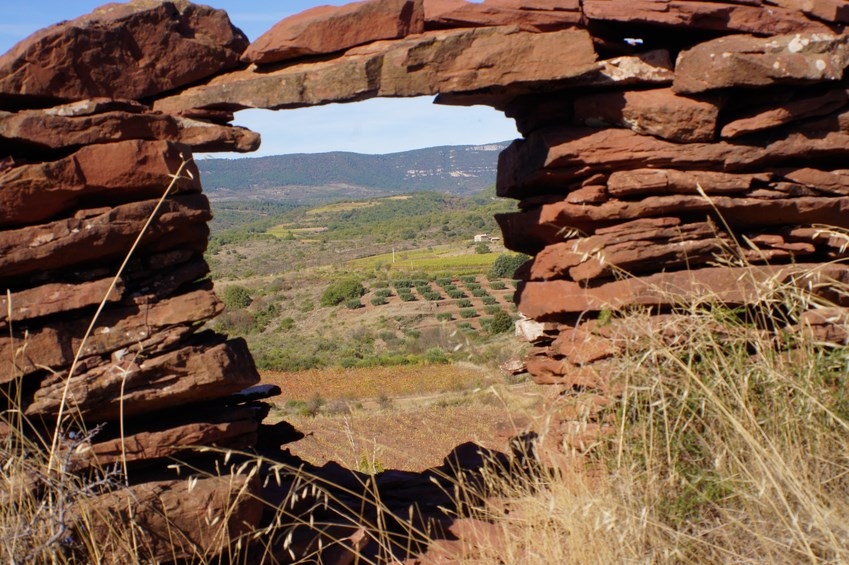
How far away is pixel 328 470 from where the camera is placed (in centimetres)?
742

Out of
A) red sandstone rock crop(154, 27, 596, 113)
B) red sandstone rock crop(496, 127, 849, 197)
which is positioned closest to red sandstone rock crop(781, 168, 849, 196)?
red sandstone rock crop(496, 127, 849, 197)

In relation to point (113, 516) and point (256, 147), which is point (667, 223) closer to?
point (256, 147)

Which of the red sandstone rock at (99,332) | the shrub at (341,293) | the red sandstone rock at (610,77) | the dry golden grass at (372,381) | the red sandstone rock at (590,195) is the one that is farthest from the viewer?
the shrub at (341,293)

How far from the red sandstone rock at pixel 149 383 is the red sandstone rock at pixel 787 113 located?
3.89 meters

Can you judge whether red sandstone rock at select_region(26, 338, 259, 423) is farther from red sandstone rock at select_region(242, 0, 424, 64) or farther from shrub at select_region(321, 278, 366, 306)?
shrub at select_region(321, 278, 366, 306)

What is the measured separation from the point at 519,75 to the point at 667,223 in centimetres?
151

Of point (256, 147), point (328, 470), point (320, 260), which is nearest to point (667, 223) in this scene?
point (256, 147)

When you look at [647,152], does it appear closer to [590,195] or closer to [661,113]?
[661,113]

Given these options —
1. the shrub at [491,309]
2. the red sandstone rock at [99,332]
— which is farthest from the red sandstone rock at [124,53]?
the shrub at [491,309]

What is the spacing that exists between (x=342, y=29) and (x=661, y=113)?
2.42 metres

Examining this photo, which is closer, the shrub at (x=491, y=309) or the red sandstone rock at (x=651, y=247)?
the red sandstone rock at (x=651, y=247)

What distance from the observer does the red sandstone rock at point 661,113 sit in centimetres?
596

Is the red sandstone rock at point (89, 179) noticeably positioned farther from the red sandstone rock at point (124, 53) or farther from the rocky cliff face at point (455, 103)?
the red sandstone rock at point (124, 53)

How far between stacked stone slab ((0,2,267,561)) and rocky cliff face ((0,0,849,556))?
16mm
